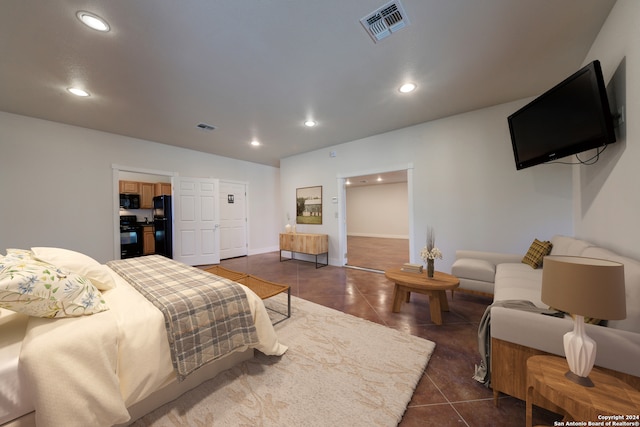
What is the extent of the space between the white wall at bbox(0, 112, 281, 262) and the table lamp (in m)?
5.84

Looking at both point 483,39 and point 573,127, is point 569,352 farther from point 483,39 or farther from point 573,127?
point 483,39

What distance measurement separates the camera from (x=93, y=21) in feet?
5.65

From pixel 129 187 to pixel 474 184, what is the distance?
26.1 feet

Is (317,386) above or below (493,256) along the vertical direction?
below

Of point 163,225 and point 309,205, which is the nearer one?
point 163,225

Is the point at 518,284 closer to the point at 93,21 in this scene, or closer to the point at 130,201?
the point at 93,21

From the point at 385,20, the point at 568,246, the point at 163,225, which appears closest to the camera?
the point at 385,20

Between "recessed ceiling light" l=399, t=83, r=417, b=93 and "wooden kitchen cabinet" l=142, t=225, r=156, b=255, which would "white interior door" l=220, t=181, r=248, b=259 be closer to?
"wooden kitchen cabinet" l=142, t=225, r=156, b=255

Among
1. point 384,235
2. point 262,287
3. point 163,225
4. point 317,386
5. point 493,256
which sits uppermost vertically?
point 163,225

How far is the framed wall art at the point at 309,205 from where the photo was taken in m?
5.31

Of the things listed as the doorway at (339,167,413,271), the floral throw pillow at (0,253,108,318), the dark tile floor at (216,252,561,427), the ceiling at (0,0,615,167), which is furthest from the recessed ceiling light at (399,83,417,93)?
the doorway at (339,167,413,271)

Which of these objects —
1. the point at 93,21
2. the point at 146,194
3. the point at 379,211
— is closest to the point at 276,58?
the point at 93,21

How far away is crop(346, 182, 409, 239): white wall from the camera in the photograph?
→ 9.36 m

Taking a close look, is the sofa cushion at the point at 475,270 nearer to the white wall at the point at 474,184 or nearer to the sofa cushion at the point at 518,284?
the sofa cushion at the point at 518,284
